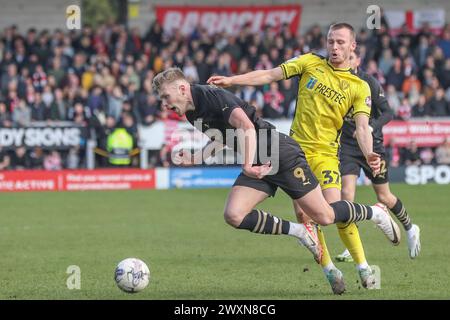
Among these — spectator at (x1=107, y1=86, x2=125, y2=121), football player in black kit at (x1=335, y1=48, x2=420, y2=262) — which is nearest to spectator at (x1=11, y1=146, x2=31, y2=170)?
spectator at (x1=107, y1=86, x2=125, y2=121)

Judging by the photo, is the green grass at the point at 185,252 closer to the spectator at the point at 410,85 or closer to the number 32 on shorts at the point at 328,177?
the number 32 on shorts at the point at 328,177

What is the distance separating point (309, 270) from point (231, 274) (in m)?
0.83

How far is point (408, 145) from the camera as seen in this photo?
79.9 feet

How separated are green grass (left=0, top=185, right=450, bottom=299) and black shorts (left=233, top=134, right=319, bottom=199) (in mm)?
899

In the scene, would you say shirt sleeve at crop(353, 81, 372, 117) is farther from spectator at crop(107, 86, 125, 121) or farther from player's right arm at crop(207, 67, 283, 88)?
spectator at crop(107, 86, 125, 121)

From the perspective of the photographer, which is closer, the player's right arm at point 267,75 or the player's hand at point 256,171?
the player's hand at point 256,171

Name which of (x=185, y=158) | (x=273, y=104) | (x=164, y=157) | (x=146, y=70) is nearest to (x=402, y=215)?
(x=185, y=158)

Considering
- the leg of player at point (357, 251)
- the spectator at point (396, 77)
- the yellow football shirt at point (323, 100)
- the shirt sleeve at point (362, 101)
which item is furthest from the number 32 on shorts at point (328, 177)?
the spectator at point (396, 77)

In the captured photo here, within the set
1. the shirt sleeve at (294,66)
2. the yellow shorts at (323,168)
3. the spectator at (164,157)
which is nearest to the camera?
the shirt sleeve at (294,66)

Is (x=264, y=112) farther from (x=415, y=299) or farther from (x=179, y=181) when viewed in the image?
(x=415, y=299)

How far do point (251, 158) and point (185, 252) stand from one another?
4.12m

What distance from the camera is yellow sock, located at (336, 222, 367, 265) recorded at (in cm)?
936

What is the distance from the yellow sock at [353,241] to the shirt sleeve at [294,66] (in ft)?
4.66

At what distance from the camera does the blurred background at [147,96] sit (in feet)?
76.5
